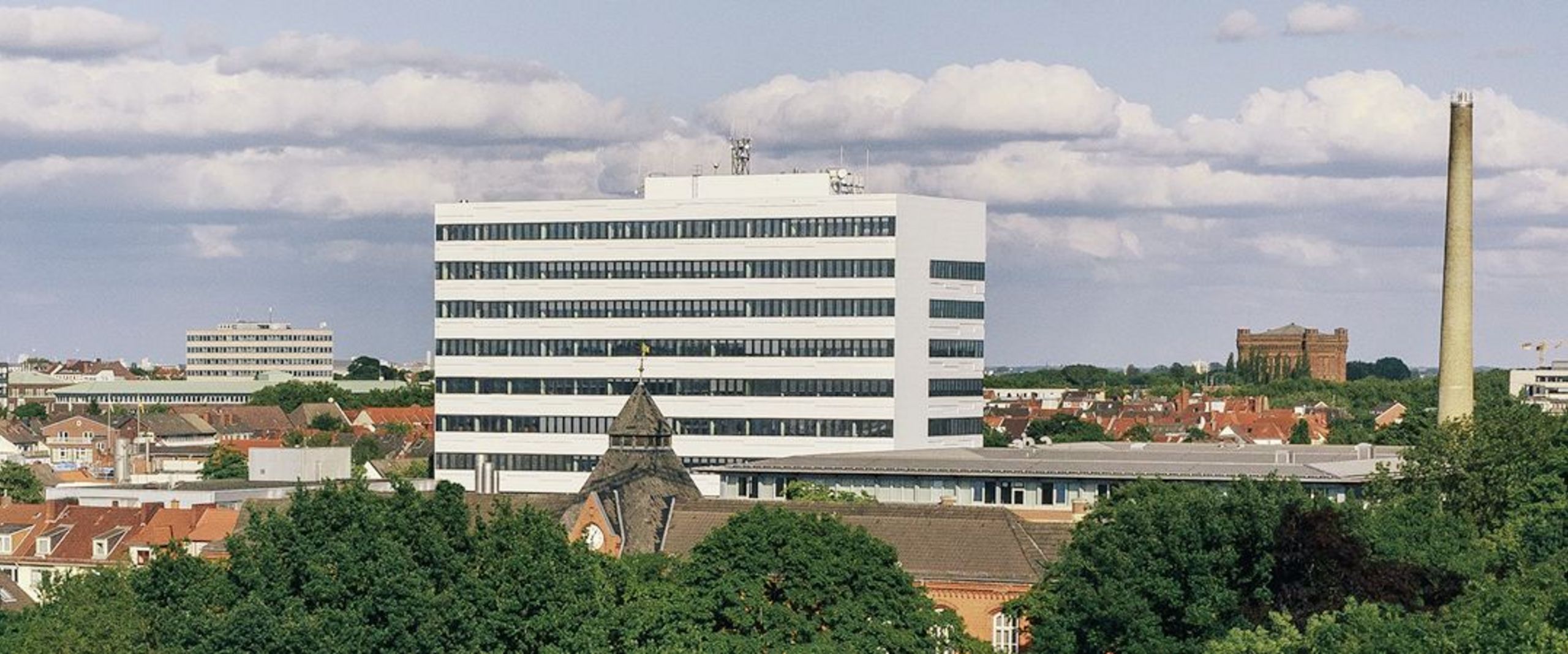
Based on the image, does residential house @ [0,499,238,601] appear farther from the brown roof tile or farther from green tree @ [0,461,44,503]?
the brown roof tile

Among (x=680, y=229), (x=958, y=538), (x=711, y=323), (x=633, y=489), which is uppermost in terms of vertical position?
(x=680, y=229)

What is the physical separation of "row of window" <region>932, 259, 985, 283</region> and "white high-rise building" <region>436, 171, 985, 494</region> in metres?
0.18

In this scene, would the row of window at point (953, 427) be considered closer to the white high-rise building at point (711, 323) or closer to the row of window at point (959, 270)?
the white high-rise building at point (711, 323)

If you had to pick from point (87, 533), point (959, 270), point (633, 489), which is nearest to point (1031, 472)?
point (633, 489)

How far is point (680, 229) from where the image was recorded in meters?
158

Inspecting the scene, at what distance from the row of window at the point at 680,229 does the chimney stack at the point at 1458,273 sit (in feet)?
101

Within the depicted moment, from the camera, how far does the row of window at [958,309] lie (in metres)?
156

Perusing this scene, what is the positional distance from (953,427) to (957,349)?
4.62 meters

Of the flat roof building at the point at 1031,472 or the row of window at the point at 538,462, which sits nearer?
the flat roof building at the point at 1031,472

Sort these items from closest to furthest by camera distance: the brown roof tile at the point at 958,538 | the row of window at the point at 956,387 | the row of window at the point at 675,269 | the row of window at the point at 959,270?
1. the brown roof tile at the point at 958,538
2. the row of window at the point at 675,269
3. the row of window at the point at 959,270
4. the row of window at the point at 956,387

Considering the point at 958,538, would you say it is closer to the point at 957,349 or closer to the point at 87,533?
the point at 87,533

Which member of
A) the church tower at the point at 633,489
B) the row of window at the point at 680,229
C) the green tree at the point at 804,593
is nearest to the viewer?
the green tree at the point at 804,593

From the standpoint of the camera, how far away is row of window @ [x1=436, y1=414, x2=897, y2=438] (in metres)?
154

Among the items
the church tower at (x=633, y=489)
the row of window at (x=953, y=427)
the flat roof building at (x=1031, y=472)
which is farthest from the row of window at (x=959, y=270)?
the church tower at (x=633, y=489)
